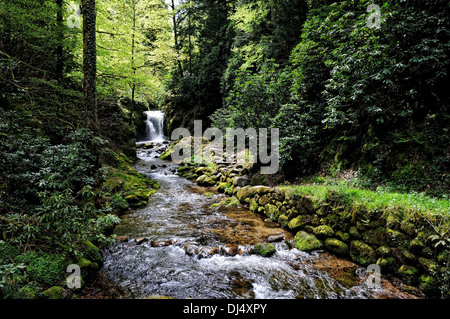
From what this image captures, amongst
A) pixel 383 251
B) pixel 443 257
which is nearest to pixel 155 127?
pixel 383 251

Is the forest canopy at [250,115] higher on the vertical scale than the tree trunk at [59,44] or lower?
lower

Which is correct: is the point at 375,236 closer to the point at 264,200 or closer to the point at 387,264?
the point at 387,264

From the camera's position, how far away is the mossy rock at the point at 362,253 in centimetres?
A: 372

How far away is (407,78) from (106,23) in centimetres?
991

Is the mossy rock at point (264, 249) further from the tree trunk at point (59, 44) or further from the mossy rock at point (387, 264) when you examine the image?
the tree trunk at point (59, 44)

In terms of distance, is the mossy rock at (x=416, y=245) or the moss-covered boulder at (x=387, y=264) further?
the moss-covered boulder at (x=387, y=264)

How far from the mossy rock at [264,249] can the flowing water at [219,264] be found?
0.29ft

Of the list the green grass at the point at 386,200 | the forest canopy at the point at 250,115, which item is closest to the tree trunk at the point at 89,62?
the forest canopy at the point at 250,115

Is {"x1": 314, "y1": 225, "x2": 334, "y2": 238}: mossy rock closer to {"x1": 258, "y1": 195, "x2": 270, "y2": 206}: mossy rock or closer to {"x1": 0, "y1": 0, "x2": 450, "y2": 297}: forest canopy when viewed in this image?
{"x1": 0, "y1": 0, "x2": 450, "y2": 297}: forest canopy

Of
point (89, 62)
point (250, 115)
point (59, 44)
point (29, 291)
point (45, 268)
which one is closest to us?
point (29, 291)

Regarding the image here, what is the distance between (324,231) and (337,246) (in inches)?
15.2

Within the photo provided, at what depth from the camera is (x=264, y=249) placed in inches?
175

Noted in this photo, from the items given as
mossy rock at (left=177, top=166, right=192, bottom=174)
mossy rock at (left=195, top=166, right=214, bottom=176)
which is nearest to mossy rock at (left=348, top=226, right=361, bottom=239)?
mossy rock at (left=195, top=166, right=214, bottom=176)
